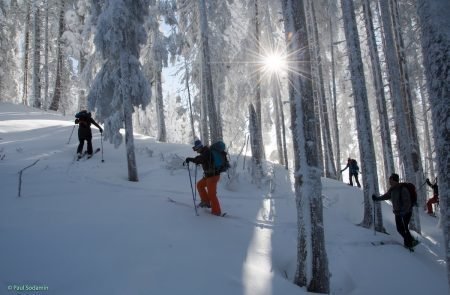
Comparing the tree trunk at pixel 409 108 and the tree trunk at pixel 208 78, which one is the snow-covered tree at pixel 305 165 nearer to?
the tree trunk at pixel 208 78

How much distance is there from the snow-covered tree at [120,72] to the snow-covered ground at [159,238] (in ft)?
4.60

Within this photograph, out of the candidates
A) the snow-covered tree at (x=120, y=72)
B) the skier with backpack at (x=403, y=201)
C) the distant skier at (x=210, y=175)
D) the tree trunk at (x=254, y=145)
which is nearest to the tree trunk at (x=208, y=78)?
the tree trunk at (x=254, y=145)

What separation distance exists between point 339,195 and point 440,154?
8881mm

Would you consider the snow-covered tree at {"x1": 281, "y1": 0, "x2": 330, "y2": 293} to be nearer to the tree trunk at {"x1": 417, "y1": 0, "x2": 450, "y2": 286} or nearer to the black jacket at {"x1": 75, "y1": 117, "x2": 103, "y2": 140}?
the tree trunk at {"x1": 417, "y1": 0, "x2": 450, "y2": 286}

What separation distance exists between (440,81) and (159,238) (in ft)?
15.5

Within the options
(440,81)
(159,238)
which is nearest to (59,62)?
(159,238)

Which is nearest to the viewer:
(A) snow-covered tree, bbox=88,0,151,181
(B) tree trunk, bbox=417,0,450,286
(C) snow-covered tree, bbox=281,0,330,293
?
(B) tree trunk, bbox=417,0,450,286

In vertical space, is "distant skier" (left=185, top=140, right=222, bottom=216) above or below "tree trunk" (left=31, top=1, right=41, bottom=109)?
below

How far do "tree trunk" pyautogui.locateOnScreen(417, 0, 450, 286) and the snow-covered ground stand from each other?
2.60 meters

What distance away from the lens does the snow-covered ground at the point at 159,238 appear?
4.91 m

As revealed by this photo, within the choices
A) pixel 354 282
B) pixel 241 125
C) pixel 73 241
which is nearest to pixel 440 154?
pixel 354 282

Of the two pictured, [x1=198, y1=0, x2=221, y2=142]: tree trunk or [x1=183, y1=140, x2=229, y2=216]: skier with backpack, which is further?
[x1=198, y1=0, x2=221, y2=142]: tree trunk

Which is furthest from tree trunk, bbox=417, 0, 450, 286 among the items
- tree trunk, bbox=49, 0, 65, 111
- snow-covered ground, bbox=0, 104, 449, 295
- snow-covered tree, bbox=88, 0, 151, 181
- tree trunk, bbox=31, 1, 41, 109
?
tree trunk, bbox=31, 1, 41, 109

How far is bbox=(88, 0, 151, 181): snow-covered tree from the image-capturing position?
31.5 feet
